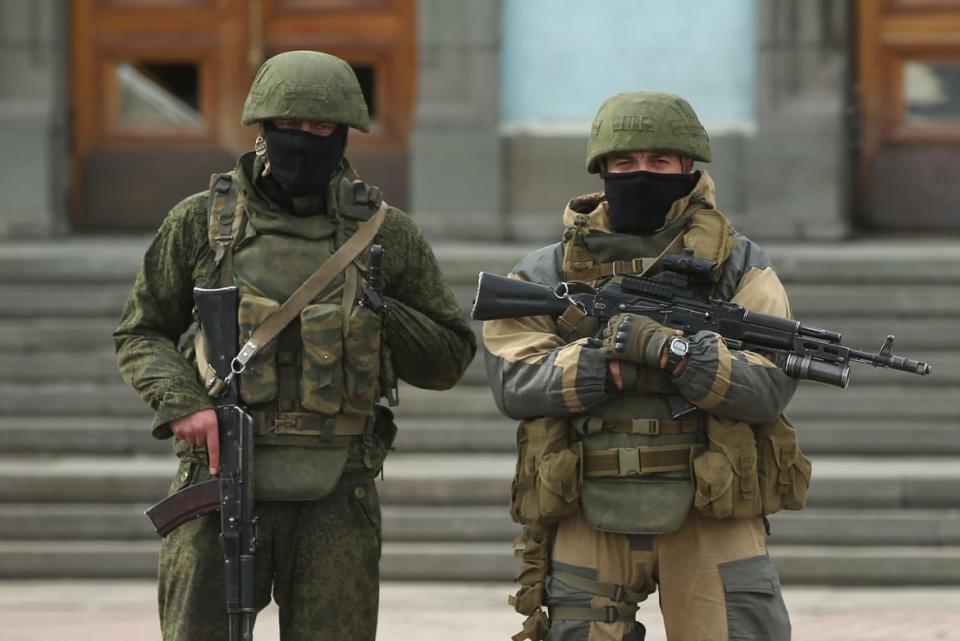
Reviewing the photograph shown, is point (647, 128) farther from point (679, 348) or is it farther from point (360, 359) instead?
point (360, 359)

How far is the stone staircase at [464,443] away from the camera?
8.38 m

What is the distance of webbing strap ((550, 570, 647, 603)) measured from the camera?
498 cm

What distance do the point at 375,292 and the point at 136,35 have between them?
6.92m

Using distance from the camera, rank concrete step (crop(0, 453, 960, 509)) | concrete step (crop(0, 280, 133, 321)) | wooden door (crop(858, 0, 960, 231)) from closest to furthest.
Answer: concrete step (crop(0, 453, 960, 509)) → concrete step (crop(0, 280, 133, 321)) → wooden door (crop(858, 0, 960, 231))

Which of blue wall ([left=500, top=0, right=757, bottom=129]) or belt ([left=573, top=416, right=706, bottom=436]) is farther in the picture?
blue wall ([left=500, top=0, right=757, bottom=129])

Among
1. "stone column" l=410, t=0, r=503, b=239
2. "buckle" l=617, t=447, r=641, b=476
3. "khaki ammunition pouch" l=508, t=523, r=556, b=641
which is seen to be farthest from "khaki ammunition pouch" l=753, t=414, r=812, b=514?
"stone column" l=410, t=0, r=503, b=239

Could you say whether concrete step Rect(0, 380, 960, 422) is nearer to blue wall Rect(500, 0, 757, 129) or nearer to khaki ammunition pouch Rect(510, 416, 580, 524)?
blue wall Rect(500, 0, 757, 129)

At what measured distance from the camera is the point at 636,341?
4859mm

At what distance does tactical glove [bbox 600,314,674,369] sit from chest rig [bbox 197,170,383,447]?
2.04ft

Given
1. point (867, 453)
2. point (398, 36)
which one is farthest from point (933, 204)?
point (398, 36)

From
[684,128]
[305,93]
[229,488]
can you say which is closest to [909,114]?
[684,128]

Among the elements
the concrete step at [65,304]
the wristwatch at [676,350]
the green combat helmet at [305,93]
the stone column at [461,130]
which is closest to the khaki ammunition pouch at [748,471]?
the wristwatch at [676,350]

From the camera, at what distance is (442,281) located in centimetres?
527

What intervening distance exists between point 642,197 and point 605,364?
473mm
